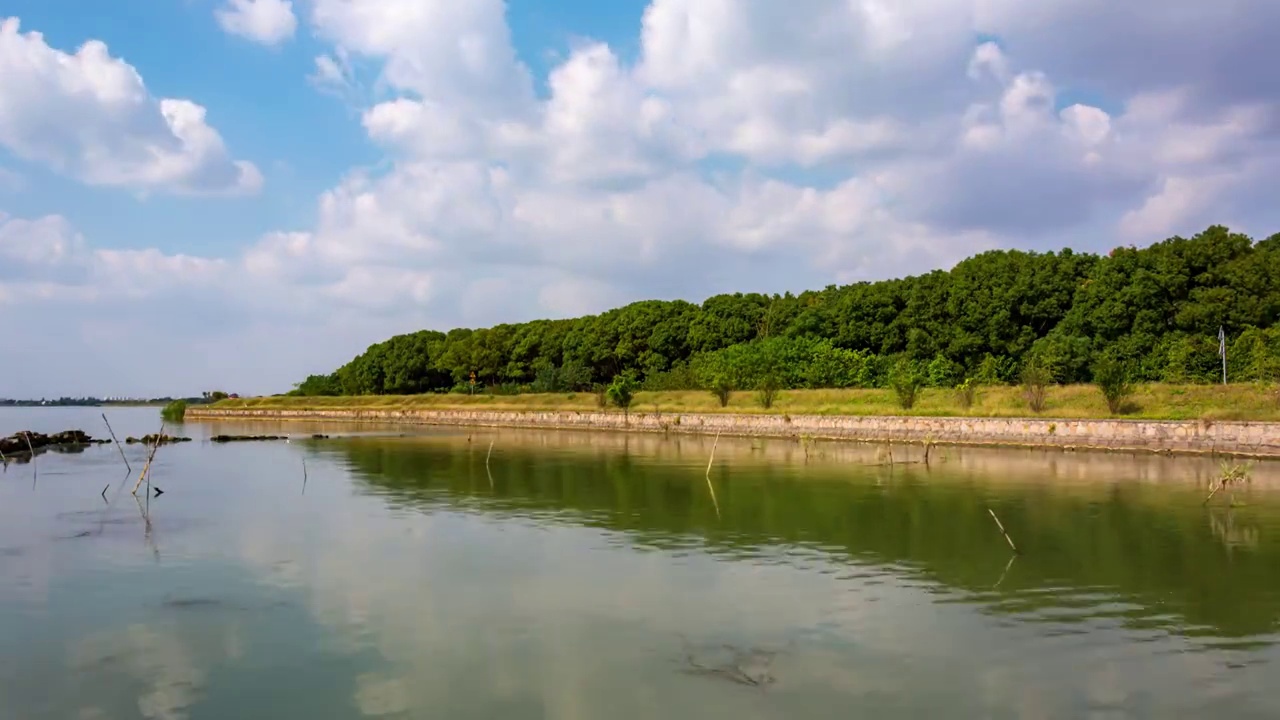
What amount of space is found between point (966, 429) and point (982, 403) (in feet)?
14.1

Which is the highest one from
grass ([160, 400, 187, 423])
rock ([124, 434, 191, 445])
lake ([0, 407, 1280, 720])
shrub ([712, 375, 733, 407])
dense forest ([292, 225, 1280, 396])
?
dense forest ([292, 225, 1280, 396])

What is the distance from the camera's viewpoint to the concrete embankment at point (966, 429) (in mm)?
29156

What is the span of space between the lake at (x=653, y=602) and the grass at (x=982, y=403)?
1086 centimetres

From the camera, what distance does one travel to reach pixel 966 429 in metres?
36.1

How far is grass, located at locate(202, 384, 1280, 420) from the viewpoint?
1280 inches

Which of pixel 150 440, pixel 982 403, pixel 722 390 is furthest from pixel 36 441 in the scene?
pixel 982 403

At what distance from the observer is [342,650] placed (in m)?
9.92

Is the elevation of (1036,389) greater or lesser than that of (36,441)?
greater

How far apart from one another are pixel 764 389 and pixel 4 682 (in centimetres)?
4148

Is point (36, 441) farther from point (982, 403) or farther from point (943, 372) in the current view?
point (943, 372)

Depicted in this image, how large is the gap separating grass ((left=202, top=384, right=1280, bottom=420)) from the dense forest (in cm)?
159

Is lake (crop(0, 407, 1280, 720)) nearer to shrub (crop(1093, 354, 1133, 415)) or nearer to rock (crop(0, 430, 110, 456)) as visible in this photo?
shrub (crop(1093, 354, 1133, 415))

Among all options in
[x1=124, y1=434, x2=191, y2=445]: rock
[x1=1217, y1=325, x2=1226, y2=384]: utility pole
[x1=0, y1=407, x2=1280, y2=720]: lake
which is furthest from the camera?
[x1=124, y1=434, x2=191, y2=445]: rock

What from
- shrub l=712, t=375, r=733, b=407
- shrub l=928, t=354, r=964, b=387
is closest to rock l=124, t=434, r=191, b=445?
shrub l=712, t=375, r=733, b=407
